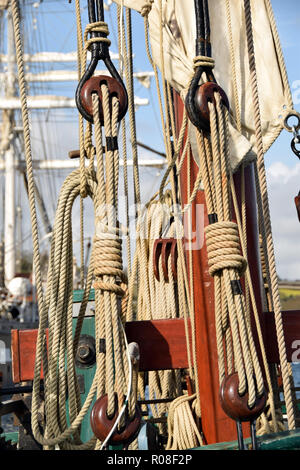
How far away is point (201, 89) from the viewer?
1961mm

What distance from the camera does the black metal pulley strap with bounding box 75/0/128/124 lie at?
193cm

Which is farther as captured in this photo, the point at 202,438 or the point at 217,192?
the point at 202,438

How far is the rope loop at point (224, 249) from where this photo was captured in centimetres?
181

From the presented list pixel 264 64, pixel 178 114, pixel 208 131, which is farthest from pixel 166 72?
pixel 208 131

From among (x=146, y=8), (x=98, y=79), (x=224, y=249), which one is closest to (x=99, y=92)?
(x=98, y=79)

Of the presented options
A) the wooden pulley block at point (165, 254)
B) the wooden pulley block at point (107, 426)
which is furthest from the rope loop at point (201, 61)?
the wooden pulley block at point (165, 254)

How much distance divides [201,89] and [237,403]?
1058 millimetres

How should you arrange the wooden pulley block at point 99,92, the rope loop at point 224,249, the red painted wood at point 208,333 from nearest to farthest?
the rope loop at point 224,249 < the wooden pulley block at point 99,92 < the red painted wood at point 208,333

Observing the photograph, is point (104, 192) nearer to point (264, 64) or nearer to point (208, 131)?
point (208, 131)

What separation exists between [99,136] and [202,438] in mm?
1458

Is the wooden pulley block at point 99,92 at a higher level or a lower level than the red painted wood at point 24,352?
higher

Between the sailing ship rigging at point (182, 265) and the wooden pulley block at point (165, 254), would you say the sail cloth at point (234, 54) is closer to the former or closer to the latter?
the sailing ship rigging at point (182, 265)

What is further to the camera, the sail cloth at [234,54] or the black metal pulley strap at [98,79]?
the sail cloth at [234,54]

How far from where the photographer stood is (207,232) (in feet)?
6.29
